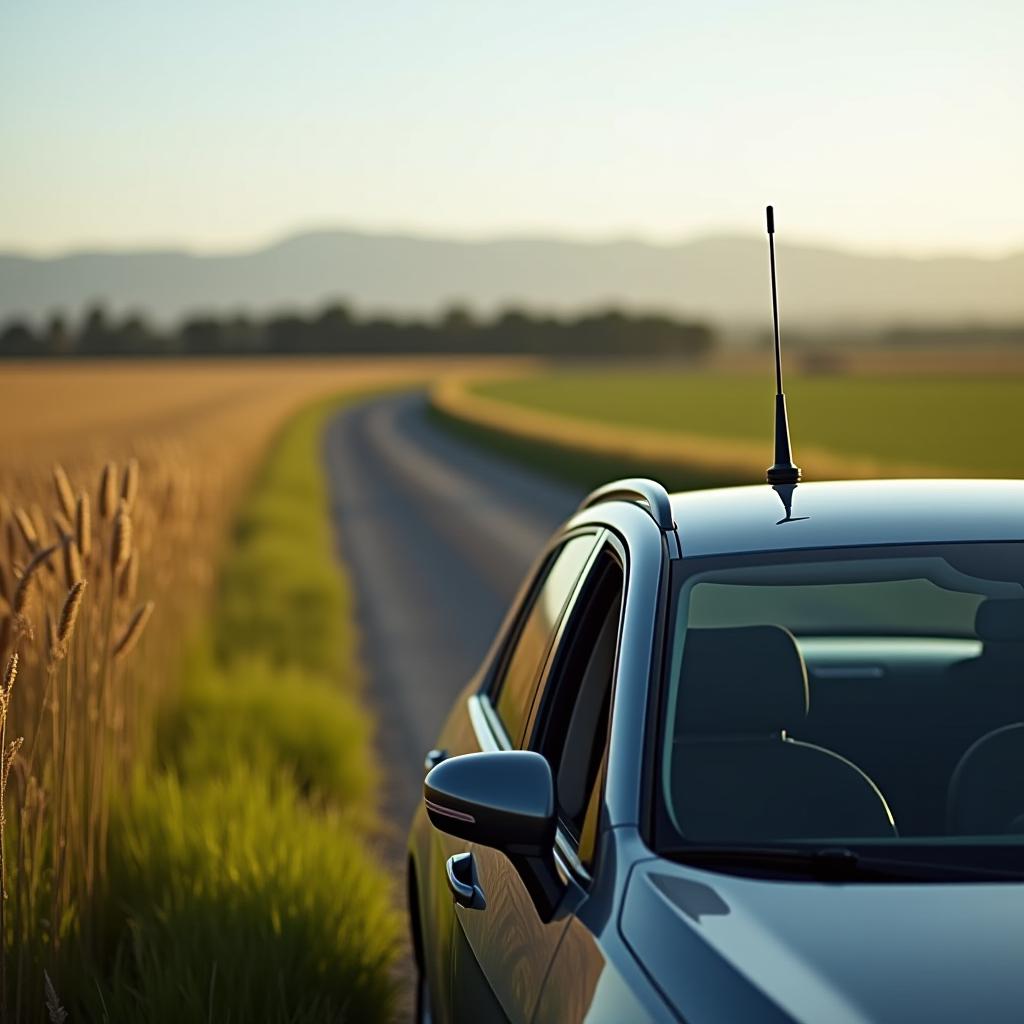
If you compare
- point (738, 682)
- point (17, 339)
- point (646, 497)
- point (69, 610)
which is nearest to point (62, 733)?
point (69, 610)

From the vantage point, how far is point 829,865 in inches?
93.4

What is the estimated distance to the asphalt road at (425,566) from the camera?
33.7 ft

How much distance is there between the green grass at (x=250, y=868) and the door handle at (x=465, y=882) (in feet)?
2.10

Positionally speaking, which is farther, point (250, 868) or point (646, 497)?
point (250, 868)

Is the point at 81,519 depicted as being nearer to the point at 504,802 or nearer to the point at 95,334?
the point at 504,802

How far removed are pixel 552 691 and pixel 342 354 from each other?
18791 cm

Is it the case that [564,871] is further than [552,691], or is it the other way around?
[552,691]

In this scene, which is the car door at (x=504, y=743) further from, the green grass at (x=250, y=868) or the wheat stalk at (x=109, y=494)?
the wheat stalk at (x=109, y=494)

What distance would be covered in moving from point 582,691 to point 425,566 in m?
15.0

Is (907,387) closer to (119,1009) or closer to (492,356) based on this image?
(119,1009)

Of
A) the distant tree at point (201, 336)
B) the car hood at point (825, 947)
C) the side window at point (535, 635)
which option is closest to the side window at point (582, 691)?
the side window at point (535, 635)

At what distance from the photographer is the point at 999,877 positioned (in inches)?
92.1

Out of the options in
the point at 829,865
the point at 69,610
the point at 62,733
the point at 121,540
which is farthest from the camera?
the point at 62,733

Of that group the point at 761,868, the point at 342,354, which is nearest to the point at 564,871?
the point at 761,868
